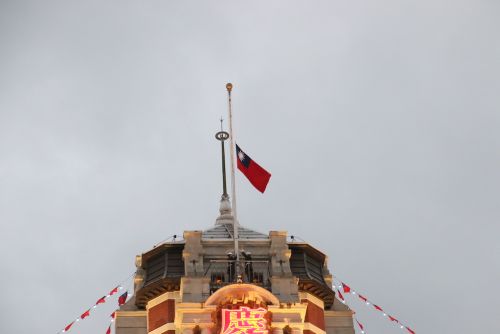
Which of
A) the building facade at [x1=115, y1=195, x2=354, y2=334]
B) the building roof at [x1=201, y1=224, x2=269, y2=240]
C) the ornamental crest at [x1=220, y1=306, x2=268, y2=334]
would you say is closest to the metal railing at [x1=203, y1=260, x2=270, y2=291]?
the building facade at [x1=115, y1=195, x2=354, y2=334]

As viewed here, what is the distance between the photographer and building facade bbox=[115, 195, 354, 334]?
40.9 m

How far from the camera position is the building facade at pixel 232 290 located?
4091cm

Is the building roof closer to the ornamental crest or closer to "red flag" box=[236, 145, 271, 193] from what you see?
"red flag" box=[236, 145, 271, 193]

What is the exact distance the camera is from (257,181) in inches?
1866

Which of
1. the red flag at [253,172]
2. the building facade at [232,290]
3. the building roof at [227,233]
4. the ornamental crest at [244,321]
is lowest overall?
the ornamental crest at [244,321]

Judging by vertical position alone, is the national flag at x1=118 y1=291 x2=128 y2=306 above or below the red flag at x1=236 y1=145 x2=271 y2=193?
below

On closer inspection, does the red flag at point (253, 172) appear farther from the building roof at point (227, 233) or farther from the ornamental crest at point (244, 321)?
the ornamental crest at point (244, 321)

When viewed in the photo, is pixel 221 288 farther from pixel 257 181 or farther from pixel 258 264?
pixel 257 181

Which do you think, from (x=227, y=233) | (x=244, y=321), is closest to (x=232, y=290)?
(x=244, y=321)

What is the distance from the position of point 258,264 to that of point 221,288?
4.37 m

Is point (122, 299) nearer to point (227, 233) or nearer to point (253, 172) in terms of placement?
point (227, 233)

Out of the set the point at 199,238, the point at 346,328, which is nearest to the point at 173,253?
the point at 199,238

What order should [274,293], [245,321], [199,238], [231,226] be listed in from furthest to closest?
[231,226]
[199,238]
[274,293]
[245,321]

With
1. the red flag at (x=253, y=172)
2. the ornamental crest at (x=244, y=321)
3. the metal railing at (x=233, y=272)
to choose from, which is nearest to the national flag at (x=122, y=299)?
the metal railing at (x=233, y=272)
